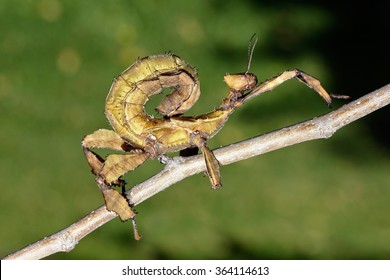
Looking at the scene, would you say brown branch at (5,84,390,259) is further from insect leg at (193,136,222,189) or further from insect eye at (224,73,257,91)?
insect eye at (224,73,257,91)

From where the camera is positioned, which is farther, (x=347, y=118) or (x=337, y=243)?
(x=337, y=243)

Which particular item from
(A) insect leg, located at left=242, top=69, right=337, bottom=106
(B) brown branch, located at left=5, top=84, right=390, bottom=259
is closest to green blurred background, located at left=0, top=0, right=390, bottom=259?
(B) brown branch, located at left=5, top=84, right=390, bottom=259

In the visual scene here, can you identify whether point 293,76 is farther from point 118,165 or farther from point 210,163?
point 118,165

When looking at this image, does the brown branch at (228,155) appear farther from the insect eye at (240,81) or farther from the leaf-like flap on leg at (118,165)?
the insect eye at (240,81)

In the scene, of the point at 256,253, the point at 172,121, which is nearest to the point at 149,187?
the point at 172,121

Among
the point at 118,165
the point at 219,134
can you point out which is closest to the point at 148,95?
the point at 118,165

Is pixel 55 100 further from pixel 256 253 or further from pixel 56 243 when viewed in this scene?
pixel 56 243

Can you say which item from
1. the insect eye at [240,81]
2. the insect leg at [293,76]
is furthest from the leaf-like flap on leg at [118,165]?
the insect leg at [293,76]
